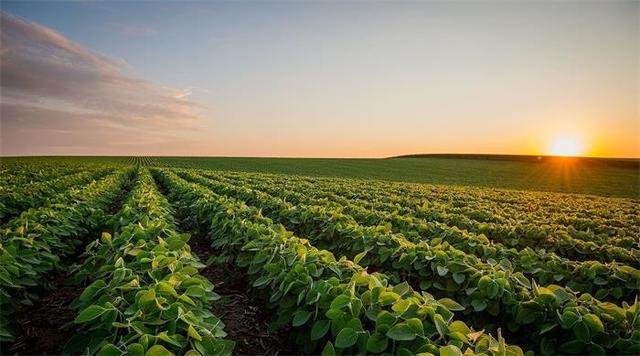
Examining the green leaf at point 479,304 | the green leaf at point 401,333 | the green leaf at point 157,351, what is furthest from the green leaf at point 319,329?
the green leaf at point 479,304

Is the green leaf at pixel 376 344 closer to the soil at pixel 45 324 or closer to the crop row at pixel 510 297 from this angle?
the crop row at pixel 510 297

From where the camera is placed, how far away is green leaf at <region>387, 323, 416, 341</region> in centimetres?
258

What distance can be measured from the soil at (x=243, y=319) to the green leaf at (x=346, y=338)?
1.61 m

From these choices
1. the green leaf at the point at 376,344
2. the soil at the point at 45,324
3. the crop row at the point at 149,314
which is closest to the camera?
the crop row at the point at 149,314

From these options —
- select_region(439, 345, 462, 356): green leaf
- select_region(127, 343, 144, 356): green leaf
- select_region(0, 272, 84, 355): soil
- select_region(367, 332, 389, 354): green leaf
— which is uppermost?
select_region(127, 343, 144, 356): green leaf

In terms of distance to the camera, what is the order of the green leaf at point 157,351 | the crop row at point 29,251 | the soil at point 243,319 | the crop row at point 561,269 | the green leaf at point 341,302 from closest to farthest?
the green leaf at point 157,351 → the green leaf at point 341,302 → the crop row at point 29,251 → the soil at point 243,319 → the crop row at point 561,269

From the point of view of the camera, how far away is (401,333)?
8.60 ft

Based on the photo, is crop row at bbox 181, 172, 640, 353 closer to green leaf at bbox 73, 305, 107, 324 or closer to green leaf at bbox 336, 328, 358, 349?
green leaf at bbox 336, 328, 358, 349

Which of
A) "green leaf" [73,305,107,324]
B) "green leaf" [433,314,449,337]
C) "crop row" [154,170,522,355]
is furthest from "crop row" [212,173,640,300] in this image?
"green leaf" [73,305,107,324]

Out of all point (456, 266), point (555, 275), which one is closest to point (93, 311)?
point (456, 266)

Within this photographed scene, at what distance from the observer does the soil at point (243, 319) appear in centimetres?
436

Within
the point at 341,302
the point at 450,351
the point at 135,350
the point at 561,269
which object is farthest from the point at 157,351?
the point at 561,269

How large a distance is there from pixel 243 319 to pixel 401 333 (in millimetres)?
2891

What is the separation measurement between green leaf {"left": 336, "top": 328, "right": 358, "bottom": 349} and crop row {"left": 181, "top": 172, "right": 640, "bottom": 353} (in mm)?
1982
